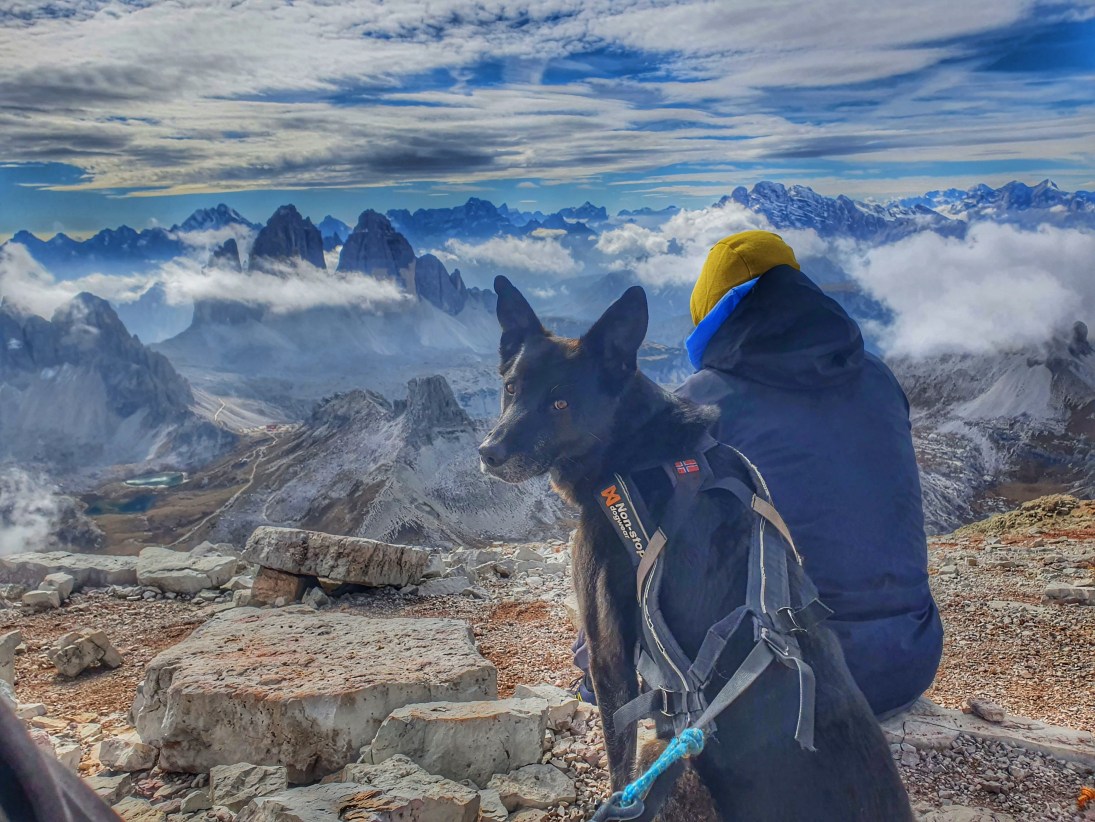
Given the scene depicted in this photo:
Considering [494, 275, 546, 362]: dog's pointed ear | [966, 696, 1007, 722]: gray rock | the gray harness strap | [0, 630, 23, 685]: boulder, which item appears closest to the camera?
the gray harness strap

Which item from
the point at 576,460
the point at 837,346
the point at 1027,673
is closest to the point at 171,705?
the point at 576,460

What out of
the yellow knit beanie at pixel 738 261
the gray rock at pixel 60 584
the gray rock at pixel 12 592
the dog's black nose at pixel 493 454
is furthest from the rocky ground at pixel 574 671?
the yellow knit beanie at pixel 738 261

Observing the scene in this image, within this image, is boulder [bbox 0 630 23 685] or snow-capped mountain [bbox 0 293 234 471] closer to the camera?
boulder [bbox 0 630 23 685]

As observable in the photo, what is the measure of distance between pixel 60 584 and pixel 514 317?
7.51 metres

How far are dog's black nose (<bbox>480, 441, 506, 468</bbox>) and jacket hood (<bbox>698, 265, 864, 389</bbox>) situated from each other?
3.47 feet

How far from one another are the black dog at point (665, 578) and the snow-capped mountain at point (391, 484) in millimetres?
71863

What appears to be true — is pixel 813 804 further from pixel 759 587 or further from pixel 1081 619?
pixel 1081 619

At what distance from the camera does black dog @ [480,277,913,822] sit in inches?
90.5

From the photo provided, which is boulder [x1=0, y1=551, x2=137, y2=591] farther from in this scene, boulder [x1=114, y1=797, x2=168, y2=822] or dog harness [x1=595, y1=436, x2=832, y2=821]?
dog harness [x1=595, y1=436, x2=832, y2=821]

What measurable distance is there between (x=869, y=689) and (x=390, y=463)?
96.4 meters

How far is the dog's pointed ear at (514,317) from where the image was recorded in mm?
3424

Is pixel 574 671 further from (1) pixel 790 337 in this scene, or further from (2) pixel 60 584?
(2) pixel 60 584

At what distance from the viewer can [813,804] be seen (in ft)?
7.40

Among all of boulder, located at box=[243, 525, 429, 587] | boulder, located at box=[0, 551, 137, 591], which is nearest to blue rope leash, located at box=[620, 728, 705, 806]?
boulder, located at box=[243, 525, 429, 587]
